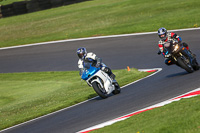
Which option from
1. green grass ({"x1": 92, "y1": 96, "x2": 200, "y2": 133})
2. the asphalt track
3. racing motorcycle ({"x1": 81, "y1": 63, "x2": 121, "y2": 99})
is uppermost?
green grass ({"x1": 92, "y1": 96, "x2": 200, "y2": 133})

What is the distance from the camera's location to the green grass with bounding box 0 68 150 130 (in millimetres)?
13352

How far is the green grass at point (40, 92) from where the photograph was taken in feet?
43.8

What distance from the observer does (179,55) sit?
13828 millimetres

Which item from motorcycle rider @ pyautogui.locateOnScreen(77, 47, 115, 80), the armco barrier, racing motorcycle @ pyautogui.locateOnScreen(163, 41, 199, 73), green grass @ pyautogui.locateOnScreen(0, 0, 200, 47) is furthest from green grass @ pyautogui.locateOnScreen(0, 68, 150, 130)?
the armco barrier

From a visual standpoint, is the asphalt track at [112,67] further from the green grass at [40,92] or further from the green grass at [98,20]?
the green grass at [98,20]

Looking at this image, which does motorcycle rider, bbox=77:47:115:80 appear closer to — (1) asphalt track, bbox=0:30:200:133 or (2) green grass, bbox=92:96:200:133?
(1) asphalt track, bbox=0:30:200:133

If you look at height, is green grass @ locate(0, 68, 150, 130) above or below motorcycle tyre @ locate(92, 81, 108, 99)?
below

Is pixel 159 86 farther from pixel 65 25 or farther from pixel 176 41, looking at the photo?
pixel 65 25

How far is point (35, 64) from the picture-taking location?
23.5m

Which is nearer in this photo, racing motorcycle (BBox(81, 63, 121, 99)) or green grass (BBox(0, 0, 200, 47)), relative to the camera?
racing motorcycle (BBox(81, 63, 121, 99))

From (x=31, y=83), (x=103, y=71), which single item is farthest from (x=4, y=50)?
(x=103, y=71)

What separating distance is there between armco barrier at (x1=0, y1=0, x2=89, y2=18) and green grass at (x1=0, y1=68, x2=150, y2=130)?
61.2ft

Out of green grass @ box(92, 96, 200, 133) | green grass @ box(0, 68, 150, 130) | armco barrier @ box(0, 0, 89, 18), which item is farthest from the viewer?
armco barrier @ box(0, 0, 89, 18)

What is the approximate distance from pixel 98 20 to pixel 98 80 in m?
21.0
